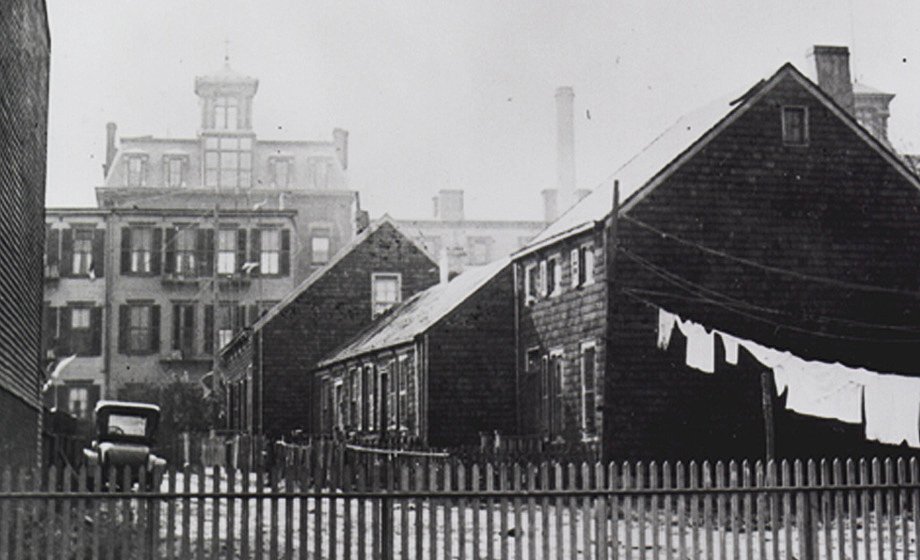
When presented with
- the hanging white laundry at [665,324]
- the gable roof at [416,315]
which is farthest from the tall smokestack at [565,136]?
the hanging white laundry at [665,324]

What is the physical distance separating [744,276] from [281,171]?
5496 cm

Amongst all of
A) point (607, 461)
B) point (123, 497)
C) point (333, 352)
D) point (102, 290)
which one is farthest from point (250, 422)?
point (123, 497)

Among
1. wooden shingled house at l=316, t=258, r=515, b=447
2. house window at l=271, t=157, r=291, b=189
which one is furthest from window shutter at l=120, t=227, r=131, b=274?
wooden shingled house at l=316, t=258, r=515, b=447

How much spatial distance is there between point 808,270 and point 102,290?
39195 millimetres

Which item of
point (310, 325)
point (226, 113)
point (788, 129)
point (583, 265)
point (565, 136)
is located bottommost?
point (583, 265)

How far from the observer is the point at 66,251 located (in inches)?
2325

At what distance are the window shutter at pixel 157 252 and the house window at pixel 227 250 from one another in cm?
265

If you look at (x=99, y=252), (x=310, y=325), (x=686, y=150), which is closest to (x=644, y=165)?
(x=686, y=150)

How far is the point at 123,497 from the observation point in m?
11.4

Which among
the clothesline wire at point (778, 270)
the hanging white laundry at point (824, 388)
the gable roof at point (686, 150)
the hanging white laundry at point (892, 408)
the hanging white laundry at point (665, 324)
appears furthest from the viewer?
the gable roof at point (686, 150)

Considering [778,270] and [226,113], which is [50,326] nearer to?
[226,113]

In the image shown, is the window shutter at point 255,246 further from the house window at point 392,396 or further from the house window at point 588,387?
the house window at point 588,387

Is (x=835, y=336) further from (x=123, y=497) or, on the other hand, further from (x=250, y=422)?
(x=250, y=422)

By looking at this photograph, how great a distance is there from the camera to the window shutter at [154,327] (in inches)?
2350
